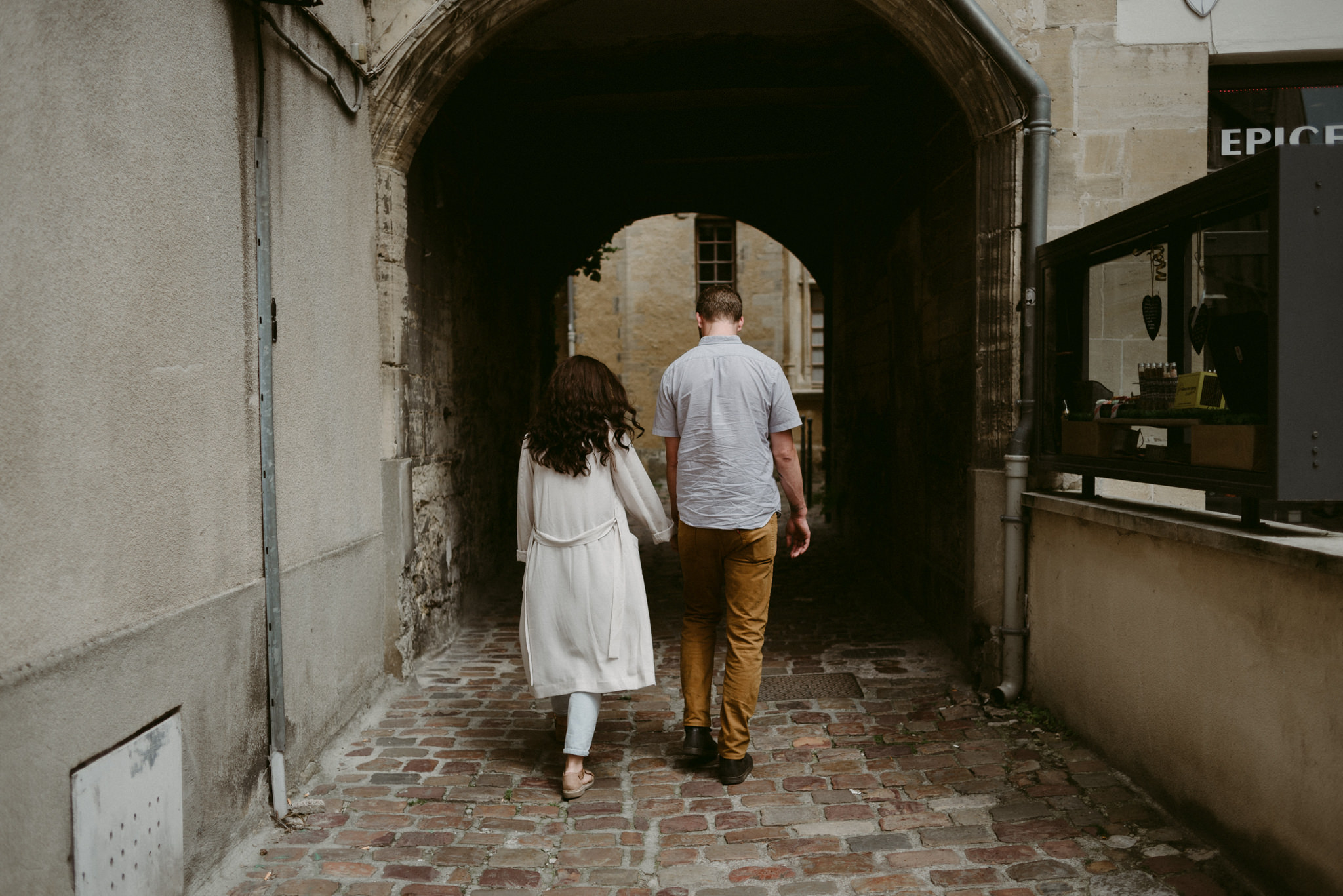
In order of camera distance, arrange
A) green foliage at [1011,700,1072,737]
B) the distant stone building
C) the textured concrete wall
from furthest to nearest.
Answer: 1. the distant stone building
2. green foliage at [1011,700,1072,737]
3. the textured concrete wall

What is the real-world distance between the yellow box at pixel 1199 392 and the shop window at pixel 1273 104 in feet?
6.63

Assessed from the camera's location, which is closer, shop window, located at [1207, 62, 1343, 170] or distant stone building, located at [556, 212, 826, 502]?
shop window, located at [1207, 62, 1343, 170]

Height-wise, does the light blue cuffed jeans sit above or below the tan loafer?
above

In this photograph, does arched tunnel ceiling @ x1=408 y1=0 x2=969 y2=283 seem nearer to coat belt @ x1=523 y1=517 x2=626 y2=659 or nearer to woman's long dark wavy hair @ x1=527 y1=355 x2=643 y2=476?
woman's long dark wavy hair @ x1=527 y1=355 x2=643 y2=476

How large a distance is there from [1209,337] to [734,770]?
225 cm

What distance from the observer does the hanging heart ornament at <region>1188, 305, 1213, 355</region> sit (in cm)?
315

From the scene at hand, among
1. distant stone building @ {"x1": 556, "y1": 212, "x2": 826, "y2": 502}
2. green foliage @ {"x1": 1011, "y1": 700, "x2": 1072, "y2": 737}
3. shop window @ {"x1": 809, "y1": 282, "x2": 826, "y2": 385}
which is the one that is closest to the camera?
green foliage @ {"x1": 1011, "y1": 700, "x2": 1072, "y2": 737}

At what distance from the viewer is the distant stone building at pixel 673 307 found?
20.4 m

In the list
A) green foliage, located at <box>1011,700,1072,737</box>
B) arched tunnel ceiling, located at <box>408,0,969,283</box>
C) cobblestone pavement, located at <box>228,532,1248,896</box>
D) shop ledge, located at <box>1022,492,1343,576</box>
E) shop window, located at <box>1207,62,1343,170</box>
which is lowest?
cobblestone pavement, located at <box>228,532,1248,896</box>

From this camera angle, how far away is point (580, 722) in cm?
351

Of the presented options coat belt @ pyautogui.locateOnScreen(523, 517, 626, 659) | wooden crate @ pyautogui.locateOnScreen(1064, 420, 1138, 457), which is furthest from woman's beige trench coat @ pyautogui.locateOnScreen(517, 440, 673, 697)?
wooden crate @ pyautogui.locateOnScreen(1064, 420, 1138, 457)

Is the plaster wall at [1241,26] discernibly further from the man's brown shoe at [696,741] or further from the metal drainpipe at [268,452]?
the metal drainpipe at [268,452]

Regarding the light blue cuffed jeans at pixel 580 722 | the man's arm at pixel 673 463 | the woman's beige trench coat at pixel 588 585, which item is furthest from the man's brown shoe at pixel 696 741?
the man's arm at pixel 673 463

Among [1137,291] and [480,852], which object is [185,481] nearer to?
[480,852]
